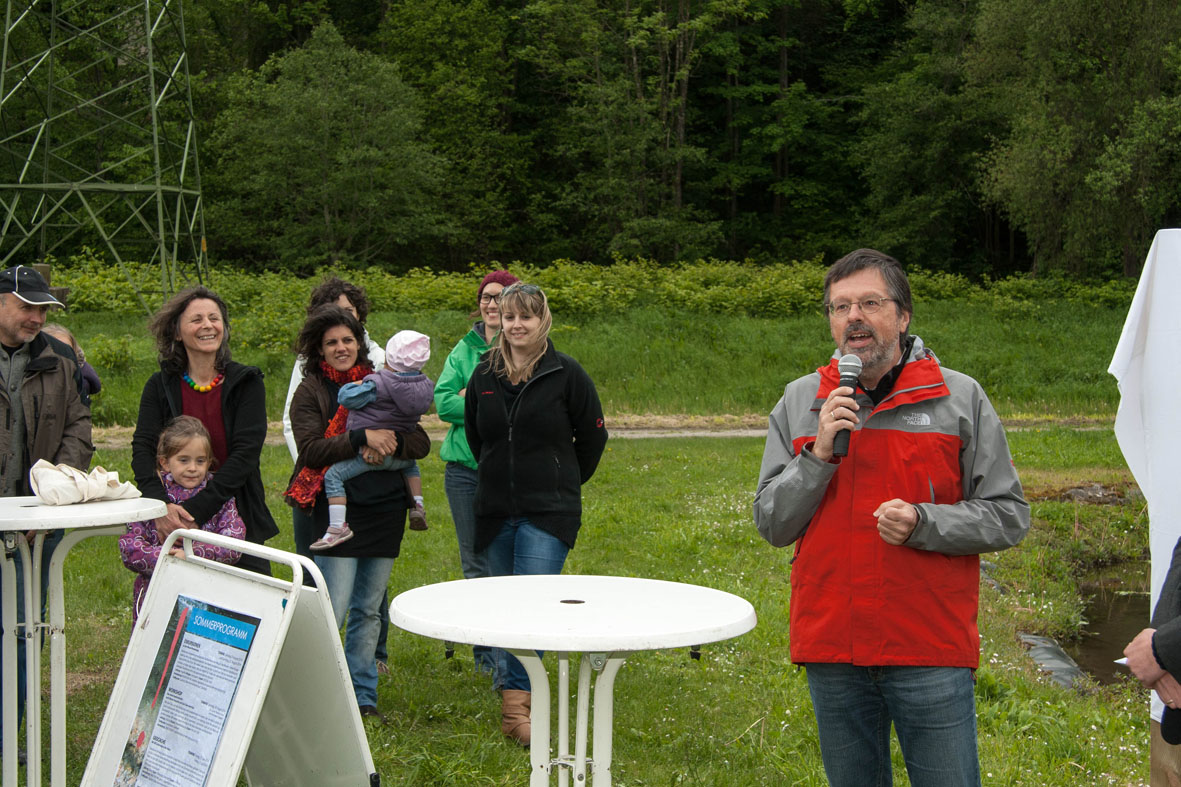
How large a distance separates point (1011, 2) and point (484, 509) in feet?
105

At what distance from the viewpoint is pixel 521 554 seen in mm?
5195

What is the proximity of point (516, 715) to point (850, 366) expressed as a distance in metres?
2.84

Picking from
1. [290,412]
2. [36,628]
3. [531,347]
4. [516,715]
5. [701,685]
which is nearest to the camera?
[36,628]

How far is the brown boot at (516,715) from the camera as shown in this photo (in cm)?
521

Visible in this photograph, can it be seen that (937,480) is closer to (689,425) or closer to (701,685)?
(701,685)

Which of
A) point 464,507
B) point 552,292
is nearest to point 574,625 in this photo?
point 464,507

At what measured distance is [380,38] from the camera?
42.4 m

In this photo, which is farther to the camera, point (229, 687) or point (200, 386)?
point (200, 386)

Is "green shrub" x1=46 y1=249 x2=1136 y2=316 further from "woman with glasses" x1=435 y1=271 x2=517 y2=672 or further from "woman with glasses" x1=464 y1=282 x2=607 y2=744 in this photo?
"woman with glasses" x1=464 y1=282 x2=607 y2=744

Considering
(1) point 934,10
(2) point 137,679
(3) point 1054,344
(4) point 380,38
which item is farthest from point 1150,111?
(2) point 137,679

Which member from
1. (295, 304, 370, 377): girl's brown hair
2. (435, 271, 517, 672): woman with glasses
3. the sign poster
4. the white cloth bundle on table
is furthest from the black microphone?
(295, 304, 370, 377): girl's brown hair

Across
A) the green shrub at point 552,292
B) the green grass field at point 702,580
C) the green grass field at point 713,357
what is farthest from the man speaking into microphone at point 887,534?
the green shrub at point 552,292

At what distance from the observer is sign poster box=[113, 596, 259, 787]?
3.41 metres

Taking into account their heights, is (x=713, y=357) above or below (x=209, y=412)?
below
